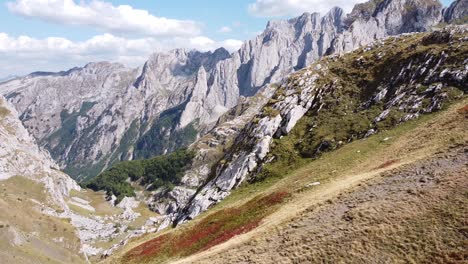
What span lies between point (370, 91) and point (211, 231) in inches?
1993

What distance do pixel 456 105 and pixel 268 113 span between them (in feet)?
146

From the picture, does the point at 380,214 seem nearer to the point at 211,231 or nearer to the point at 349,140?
the point at 211,231

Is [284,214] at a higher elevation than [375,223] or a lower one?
lower

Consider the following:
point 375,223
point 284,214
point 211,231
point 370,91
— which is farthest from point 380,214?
point 370,91

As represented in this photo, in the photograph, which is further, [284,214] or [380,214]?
[284,214]

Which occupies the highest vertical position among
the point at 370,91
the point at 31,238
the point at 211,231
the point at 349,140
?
the point at 370,91

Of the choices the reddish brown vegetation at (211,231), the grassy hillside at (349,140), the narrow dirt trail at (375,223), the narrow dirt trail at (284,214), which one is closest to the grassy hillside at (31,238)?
the grassy hillside at (349,140)

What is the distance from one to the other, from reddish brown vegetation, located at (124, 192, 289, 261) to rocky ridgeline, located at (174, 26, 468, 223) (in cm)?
2309

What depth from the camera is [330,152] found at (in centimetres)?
7575

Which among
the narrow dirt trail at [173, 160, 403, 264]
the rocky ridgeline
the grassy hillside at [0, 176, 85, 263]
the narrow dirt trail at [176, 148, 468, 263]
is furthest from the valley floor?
the grassy hillside at [0, 176, 85, 263]

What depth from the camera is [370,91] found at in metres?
88.6

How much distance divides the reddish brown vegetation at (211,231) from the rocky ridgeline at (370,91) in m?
23.1

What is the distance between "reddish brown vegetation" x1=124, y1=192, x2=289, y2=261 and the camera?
5244cm

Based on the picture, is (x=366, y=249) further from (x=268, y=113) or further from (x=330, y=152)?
(x=268, y=113)
